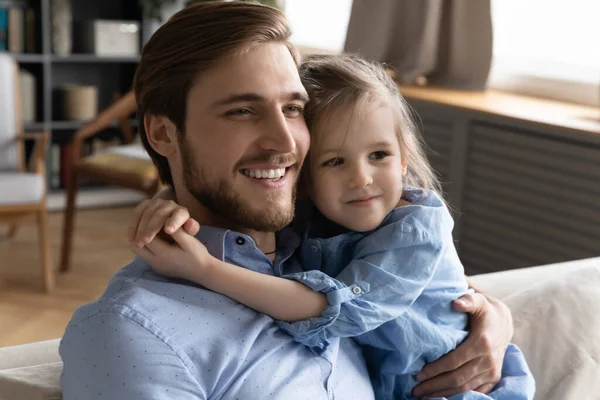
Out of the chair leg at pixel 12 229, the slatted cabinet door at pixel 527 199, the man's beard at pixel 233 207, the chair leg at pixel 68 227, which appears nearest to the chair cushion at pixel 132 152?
the chair leg at pixel 68 227

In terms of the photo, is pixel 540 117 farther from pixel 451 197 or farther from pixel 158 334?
pixel 158 334

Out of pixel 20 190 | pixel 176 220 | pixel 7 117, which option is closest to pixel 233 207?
pixel 176 220

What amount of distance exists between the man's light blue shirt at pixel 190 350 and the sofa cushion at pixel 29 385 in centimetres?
6

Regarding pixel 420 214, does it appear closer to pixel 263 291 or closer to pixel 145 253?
pixel 263 291

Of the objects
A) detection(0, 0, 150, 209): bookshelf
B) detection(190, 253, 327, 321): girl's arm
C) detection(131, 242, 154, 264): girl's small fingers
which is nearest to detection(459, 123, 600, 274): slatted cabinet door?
detection(190, 253, 327, 321): girl's arm

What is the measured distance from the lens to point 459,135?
10.8ft

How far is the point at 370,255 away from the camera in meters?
1.28

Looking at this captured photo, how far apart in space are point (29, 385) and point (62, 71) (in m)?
4.23

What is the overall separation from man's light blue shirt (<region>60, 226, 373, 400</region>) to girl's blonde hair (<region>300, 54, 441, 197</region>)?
241 mm

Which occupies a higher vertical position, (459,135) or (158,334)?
(158,334)

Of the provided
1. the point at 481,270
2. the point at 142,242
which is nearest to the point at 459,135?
the point at 481,270

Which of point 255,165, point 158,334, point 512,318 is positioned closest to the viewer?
point 158,334

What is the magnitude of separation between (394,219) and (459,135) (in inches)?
79.9

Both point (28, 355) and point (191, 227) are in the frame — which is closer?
point (191, 227)
